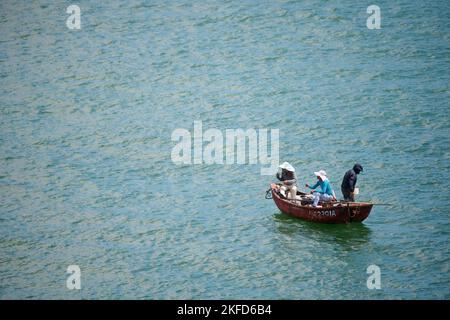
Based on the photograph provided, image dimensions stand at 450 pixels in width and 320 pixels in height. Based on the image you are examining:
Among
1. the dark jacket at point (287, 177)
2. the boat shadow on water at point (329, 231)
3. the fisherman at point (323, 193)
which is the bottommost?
the boat shadow on water at point (329, 231)

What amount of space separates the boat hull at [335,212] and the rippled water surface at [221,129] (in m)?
0.38

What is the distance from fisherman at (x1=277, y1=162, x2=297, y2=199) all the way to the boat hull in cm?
57

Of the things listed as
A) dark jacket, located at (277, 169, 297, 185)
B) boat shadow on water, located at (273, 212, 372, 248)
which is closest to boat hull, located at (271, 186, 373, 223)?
boat shadow on water, located at (273, 212, 372, 248)

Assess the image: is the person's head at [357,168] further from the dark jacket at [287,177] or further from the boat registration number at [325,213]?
the dark jacket at [287,177]

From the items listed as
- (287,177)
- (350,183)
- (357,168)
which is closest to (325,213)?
(350,183)

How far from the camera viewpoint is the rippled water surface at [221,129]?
97.8 feet

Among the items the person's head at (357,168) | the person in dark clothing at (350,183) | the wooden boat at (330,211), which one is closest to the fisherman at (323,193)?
the wooden boat at (330,211)

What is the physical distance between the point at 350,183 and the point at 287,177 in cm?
256

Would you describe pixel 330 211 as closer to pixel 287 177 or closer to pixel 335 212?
pixel 335 212

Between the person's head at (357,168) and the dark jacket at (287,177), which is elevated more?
the person's head at (357,168)

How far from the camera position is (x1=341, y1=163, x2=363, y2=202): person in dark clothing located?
3203 centimetres

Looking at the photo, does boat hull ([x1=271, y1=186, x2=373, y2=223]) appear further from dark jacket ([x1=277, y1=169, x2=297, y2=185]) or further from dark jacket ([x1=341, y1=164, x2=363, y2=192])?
dark jacket ([x1=277, y1=169, x2=297, y2=185])

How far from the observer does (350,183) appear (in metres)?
32.2
